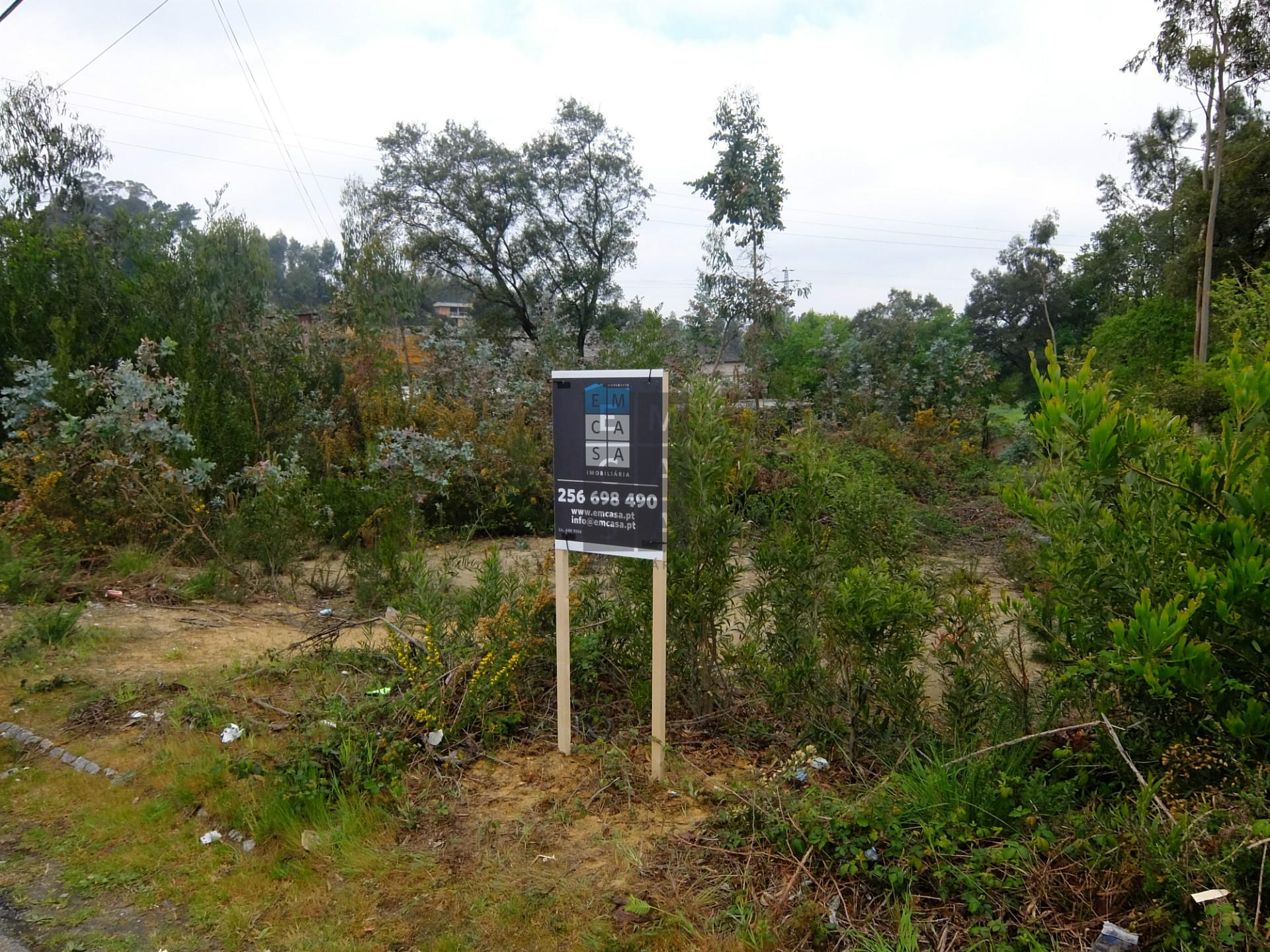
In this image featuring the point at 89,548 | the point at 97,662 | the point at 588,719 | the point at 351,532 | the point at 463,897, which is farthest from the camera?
the point at 351,532

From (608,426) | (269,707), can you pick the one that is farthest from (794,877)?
(269,707)


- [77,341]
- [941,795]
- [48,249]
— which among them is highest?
[48,249]

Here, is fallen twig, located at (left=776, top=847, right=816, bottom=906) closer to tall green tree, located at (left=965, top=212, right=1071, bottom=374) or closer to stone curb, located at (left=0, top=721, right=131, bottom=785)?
stone curb, located at (left=0, top=721, right=131, bottom=785)

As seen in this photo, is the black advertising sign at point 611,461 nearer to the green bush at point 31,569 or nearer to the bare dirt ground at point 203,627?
the bare dirt ground at point 203,627

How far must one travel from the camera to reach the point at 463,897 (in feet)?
9.97

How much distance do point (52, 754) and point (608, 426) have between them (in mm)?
3403

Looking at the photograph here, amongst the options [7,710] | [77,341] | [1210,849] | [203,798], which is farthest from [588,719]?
[77,341]

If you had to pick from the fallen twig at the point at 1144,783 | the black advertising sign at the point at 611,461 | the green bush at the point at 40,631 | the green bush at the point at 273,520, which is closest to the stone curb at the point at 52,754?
the green bush at the point at 40,631

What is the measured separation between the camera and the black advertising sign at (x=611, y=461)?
3.75 metres

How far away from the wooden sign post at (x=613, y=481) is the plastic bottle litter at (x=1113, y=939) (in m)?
1.84

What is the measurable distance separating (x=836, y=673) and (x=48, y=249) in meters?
10.9

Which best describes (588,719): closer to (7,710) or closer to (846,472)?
(846,472)

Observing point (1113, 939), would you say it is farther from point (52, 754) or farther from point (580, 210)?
point (580, 210)

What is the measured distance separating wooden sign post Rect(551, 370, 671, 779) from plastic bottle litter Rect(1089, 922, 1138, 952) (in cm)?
184
